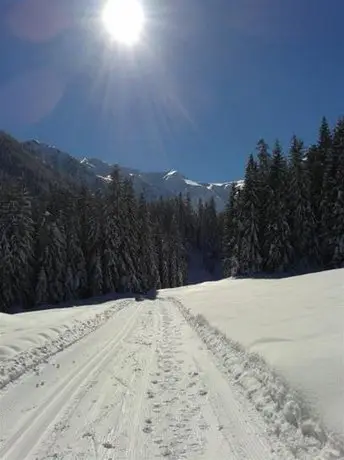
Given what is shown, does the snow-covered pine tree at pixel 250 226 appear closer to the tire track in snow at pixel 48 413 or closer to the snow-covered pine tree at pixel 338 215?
the snow-covered pine tree at pixel 338 215

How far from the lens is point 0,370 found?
9758mm

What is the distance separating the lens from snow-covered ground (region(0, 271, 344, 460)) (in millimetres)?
5762

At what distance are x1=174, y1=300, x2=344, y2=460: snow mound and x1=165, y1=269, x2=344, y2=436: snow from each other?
144 mm

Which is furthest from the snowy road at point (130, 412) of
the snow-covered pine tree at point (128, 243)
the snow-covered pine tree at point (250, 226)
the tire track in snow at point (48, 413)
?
the snow-covered pine tree at point (250, 226)

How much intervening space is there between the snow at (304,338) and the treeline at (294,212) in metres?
25.6

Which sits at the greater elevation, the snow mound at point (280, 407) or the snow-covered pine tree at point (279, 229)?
the snow-covered pine tree at point (279, 229)

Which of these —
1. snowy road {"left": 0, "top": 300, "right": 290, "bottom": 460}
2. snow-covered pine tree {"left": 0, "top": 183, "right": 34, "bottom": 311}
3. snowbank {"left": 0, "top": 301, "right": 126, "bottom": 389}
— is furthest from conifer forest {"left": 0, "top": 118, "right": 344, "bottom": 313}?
snowy road {"left": 0, "top": 300, "right": 290, "bottom": 460}

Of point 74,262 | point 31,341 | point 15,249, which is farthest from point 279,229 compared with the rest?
point 31,341

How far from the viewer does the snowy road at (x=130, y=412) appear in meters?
5.74

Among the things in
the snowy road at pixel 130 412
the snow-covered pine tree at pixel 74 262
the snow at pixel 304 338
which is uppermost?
the snow-covered pine tree at pixel 74 262

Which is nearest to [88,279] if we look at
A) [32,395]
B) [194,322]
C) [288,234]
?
[288,234]

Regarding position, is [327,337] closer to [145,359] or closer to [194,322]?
[145,359]

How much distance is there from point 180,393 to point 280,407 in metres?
2.17

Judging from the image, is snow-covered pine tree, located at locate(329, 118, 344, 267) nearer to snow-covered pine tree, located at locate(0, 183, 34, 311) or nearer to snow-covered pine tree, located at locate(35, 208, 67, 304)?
snow-covered pine tree, located at locate(35, 208, 67, 304)
